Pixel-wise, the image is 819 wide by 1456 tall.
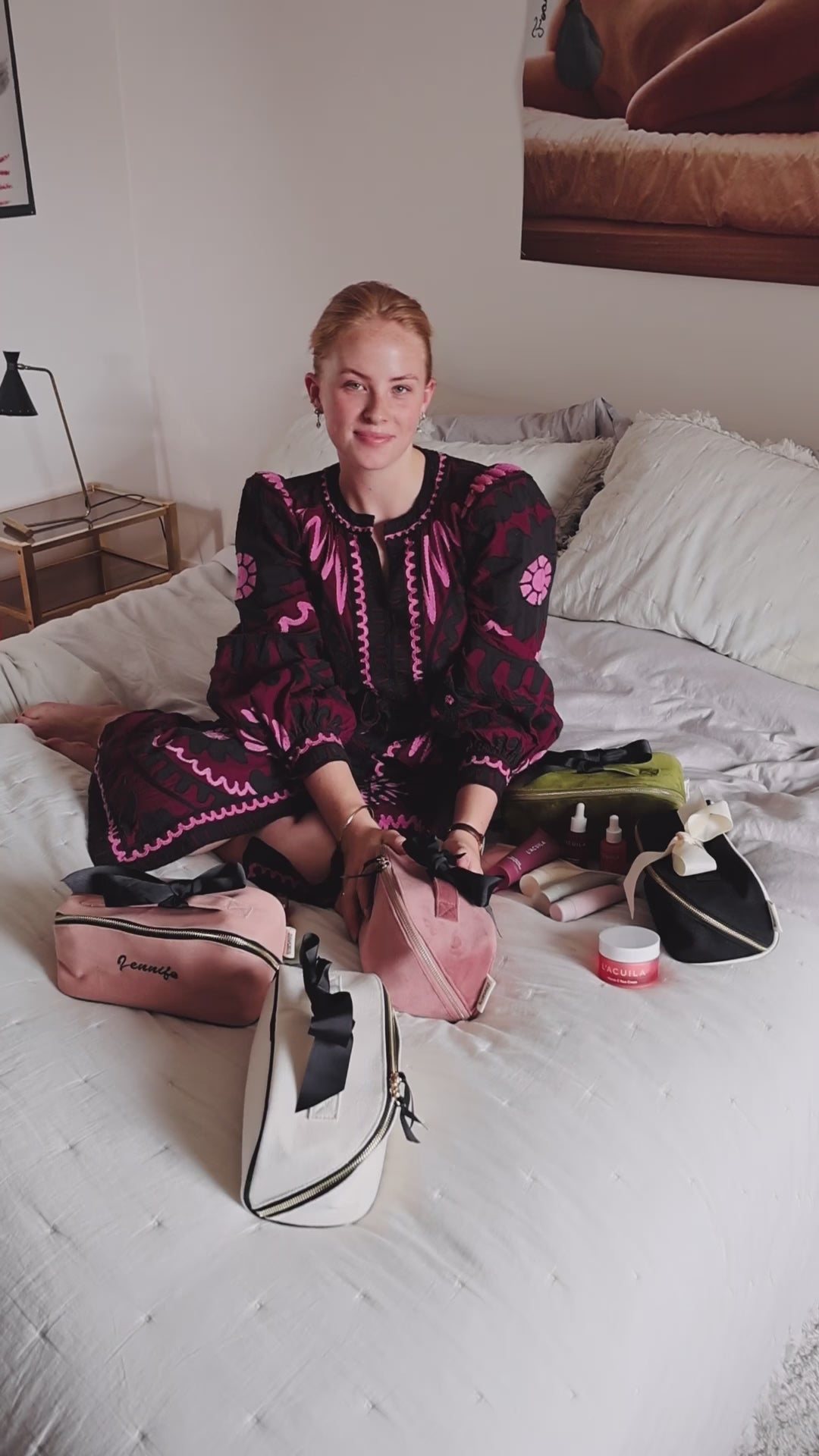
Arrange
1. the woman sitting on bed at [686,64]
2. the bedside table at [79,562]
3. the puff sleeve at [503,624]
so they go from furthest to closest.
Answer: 1. the bedside table at [79,562]
2. the woman sitting on bed at [686,64]
3. the puff sleeve at [503,624]

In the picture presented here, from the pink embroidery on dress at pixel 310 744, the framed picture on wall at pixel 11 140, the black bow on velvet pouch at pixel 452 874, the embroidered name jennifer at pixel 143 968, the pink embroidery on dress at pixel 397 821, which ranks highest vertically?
the framed picture on wall at pixel 11 140

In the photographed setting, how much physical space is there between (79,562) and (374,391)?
6.49 feet

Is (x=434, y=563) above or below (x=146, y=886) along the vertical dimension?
above

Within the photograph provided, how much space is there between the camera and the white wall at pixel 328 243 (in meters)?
2.41

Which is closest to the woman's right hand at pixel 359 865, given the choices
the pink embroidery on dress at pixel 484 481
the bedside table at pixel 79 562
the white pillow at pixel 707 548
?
the pink embroidery on dress at pixel 484 481

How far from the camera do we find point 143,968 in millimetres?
1312

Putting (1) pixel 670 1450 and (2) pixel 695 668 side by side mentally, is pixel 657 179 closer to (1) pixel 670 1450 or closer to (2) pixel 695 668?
(2) pixel 695 668

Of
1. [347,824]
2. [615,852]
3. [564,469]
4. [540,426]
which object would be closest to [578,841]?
[615,852]

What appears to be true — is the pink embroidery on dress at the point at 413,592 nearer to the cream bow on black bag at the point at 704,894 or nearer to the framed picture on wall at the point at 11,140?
the cream bow on black bag at the point at 704,894

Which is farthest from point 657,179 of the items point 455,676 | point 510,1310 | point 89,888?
point 510,1310

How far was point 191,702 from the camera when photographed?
1.97 metres

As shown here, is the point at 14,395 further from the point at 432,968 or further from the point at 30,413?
the point at 432,968

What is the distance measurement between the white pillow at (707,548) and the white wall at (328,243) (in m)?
0.32

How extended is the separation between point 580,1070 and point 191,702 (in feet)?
3.17
